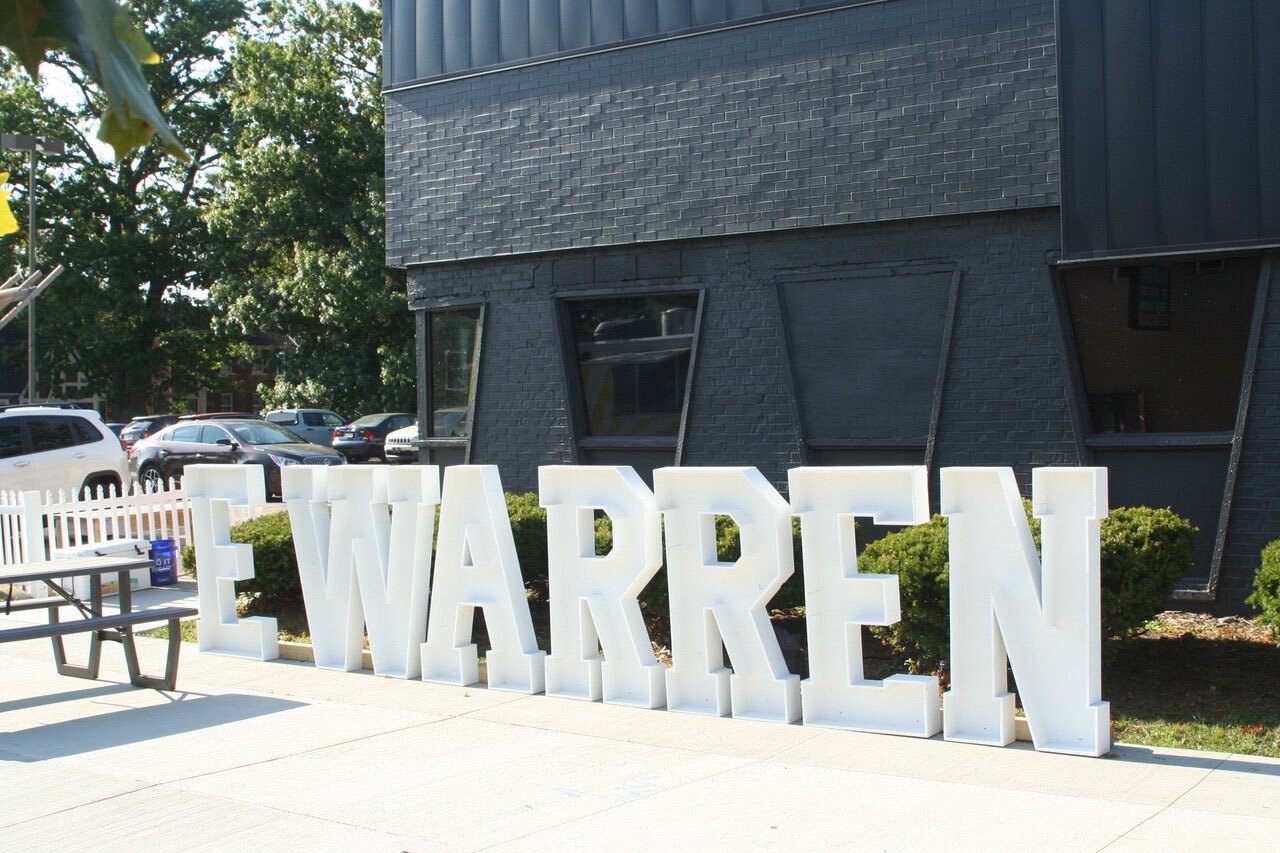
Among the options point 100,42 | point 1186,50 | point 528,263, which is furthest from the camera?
point 528,263

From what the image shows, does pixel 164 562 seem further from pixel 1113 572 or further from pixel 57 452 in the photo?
pixel 1113 572

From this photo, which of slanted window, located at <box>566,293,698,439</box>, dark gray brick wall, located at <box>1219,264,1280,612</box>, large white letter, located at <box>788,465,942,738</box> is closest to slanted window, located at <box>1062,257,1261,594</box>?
dark gray brick wall, located at <box>1219,264,1280,612</box>

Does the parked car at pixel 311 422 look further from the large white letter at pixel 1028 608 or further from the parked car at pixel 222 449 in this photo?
the large white letter at pixel 1028 608

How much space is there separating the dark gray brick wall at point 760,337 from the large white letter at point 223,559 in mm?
3093

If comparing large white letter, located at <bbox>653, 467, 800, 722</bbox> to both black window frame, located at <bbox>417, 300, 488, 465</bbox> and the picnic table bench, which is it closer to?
the picnic table bench

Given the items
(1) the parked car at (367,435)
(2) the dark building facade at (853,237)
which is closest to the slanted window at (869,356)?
(2) the dark building facade at (853,237)

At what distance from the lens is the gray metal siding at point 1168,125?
825cm

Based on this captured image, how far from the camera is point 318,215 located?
110ft

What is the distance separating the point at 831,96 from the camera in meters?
9.85

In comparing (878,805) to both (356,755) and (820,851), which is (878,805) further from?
(356,755)

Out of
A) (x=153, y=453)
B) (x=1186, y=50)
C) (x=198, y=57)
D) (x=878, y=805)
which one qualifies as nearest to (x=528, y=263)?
(x=1186, y=50)

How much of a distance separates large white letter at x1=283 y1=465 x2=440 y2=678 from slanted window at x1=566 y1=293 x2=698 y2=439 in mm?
3056

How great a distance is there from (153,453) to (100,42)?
80.0ft

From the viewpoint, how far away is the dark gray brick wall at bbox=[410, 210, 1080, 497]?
9102mm
